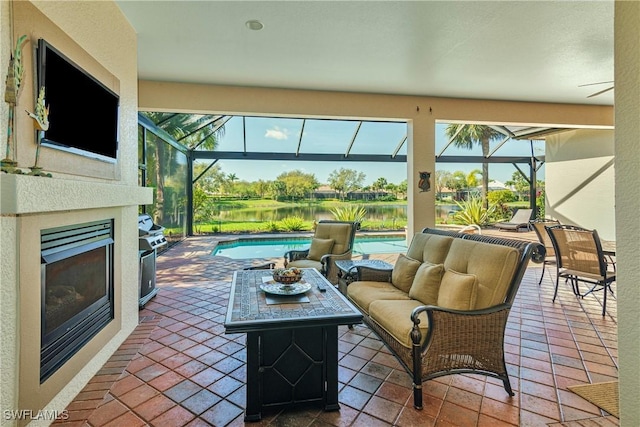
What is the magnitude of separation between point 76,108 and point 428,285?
2986 mm

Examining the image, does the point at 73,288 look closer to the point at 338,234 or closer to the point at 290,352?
the point at 290,352

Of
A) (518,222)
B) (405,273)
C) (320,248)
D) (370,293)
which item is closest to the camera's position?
(370,293)

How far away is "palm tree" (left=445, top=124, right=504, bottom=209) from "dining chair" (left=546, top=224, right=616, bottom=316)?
8456mm

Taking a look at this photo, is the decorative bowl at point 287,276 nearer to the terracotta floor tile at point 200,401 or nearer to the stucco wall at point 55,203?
the terracotta floor tile at point 200,401

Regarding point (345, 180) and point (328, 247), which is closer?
point (328, 247)

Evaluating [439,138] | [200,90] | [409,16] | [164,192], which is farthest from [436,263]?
[439,138]

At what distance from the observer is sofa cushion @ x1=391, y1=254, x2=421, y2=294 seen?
3113 millimetres

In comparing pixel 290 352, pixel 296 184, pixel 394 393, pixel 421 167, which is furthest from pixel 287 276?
pixel 296 184

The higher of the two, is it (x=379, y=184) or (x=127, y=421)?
(x=379, y=184)

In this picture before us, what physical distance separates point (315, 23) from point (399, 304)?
9.45ft

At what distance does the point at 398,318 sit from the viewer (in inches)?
92.7

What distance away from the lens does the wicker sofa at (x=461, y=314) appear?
209cm

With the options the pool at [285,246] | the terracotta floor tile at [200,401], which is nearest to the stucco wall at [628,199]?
the terracotta floor tile at [200,401]

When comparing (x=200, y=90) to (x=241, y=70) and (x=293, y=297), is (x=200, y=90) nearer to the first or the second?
(x=241, y=70)
